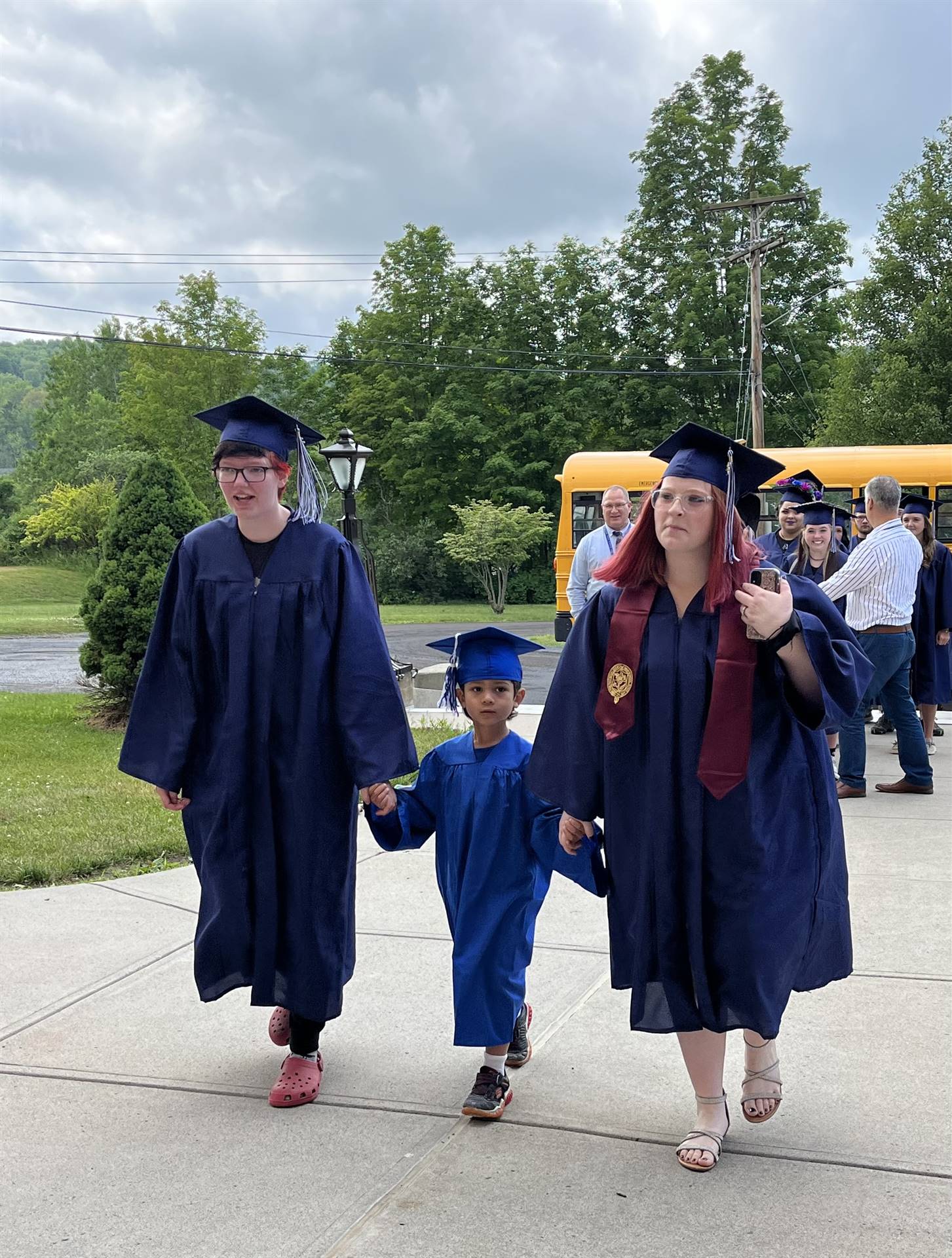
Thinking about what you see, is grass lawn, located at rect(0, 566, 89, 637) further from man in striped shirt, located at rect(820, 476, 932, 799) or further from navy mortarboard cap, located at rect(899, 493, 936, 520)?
man in striped shirt, located at rect(820, 476, 932, 799)

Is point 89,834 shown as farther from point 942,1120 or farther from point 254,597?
point 942,1120

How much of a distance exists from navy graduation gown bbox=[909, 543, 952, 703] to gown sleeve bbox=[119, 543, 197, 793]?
21.6 ft

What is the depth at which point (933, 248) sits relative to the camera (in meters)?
26.0

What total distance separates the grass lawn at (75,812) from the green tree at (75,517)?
114 feet

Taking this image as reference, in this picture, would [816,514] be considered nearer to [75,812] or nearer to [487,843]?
[75,812]

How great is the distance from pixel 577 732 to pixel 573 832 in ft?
0.84

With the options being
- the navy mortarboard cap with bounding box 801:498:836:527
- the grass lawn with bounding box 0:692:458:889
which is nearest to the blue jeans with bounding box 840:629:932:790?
the navy mortarboard cap with bounding box 801:498:836:527

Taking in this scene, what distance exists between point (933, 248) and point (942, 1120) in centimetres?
2614

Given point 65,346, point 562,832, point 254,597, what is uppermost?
point 65,346

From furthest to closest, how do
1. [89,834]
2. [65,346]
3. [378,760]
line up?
[65,346] < [89,834] < [378,760]

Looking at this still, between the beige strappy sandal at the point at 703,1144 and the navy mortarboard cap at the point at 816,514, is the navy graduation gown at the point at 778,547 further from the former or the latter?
the beige strappy sandal at the point at 703,1144

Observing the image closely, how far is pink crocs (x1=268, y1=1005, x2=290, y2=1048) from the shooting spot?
3623 millimetres

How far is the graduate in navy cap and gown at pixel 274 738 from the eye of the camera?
3346mm

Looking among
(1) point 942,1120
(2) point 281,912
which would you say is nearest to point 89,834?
(2) point 281,912
